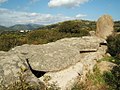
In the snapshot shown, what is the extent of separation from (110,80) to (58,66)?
319cm

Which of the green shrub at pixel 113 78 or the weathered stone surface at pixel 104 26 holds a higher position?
the weathered stone surface at pixel 104 26

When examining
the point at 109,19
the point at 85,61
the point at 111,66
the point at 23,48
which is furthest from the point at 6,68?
the point at 109,19

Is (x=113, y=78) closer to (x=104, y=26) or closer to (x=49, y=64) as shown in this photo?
(x=49, y=64)

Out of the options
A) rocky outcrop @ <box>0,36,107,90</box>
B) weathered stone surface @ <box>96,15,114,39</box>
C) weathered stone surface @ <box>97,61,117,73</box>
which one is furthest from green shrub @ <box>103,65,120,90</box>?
weathered stone surface @ <box>96,15,114,39</box>

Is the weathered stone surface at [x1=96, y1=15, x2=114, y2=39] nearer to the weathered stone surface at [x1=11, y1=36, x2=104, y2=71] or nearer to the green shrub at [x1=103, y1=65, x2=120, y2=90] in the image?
the weathered stone surface at [x1=11, y1=36, x2=104, y2=71]

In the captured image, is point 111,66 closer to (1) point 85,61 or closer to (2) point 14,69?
(1) point 85,61

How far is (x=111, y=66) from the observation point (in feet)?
48.9

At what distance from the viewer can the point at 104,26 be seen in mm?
27234

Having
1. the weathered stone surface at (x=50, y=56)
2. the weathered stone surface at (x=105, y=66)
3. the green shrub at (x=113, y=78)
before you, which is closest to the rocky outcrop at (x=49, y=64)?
the weathered stone surface at (x=50, y=56)

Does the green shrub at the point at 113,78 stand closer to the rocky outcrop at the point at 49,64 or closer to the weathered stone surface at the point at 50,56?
the rocky outcrop at the point at 49,64

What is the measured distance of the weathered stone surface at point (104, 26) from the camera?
26.6 metres

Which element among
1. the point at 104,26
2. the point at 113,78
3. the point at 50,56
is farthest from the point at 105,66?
the point at 104,26

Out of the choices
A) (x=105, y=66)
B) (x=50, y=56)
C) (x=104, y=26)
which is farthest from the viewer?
(x=104, y=26)

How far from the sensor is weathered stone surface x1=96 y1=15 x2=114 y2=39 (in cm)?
2665
